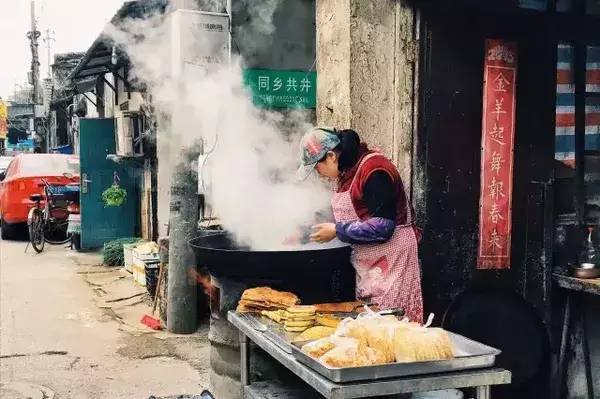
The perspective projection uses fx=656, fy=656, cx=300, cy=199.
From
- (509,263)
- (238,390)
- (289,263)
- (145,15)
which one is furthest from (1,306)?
(509,263)

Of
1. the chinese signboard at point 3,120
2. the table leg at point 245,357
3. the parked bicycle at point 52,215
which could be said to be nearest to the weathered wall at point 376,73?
the table leg at point 245,357

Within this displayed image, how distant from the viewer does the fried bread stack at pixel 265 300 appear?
3898 millimetres

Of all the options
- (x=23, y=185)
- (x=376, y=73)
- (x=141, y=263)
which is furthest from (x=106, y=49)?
(x=376, y=73)

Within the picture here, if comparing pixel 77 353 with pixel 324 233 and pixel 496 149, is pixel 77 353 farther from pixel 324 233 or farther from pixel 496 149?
pixel 496 149

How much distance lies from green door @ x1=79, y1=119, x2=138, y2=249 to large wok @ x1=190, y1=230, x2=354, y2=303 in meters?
10.4

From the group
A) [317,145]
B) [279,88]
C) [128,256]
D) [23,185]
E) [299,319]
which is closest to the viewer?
[299,319]

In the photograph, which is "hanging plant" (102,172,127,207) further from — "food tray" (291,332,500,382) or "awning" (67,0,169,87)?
"food tray" (291,332,500,382)

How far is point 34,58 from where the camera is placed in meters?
40.7

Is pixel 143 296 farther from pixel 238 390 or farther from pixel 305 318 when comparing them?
pixel 305 318

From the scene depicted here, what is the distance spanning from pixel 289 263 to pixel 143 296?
669 cm

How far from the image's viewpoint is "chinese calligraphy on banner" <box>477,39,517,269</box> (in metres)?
4.73

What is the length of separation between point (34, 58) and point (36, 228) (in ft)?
98.0

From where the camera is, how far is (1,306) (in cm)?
948

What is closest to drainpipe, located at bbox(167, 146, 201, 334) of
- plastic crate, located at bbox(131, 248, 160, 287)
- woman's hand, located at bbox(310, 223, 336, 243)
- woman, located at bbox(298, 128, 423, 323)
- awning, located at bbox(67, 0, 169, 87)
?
plastic crate, located at bbox(131, 248, 160, 287)
